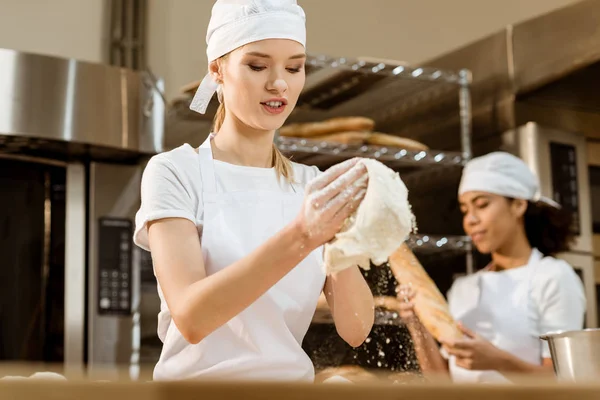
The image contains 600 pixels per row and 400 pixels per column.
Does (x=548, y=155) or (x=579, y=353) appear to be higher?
(x=548, y=155)

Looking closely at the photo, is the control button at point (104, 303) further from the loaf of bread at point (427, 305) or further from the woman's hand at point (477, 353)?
the woman's hand at point (477, 353)

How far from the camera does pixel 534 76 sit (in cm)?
276

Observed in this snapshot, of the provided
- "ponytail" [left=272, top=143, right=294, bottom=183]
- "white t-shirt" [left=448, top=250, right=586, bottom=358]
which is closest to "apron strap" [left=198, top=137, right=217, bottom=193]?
"ponytail" [left=272, top=143, right=294, bottom=183]

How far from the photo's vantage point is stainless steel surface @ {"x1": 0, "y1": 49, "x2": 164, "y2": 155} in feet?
7.63

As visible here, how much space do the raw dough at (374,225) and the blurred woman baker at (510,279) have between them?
54.4 inches

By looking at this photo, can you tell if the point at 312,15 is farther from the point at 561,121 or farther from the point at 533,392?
the point at 533,392

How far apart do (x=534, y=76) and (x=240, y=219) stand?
170 cm

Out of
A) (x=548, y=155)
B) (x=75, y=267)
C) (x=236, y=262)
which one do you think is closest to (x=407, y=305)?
(x=548, y=155)

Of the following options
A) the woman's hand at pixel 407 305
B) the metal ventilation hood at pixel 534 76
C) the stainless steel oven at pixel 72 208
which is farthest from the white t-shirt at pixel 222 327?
the metal ventilation hood at pixel 534 76

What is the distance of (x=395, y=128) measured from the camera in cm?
307

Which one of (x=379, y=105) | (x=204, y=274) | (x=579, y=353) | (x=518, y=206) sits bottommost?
(x=579, y=353)

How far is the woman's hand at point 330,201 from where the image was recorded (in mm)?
1024

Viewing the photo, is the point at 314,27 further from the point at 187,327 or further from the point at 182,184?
the point at 187,327

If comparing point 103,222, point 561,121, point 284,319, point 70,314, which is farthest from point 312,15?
point 284,319
